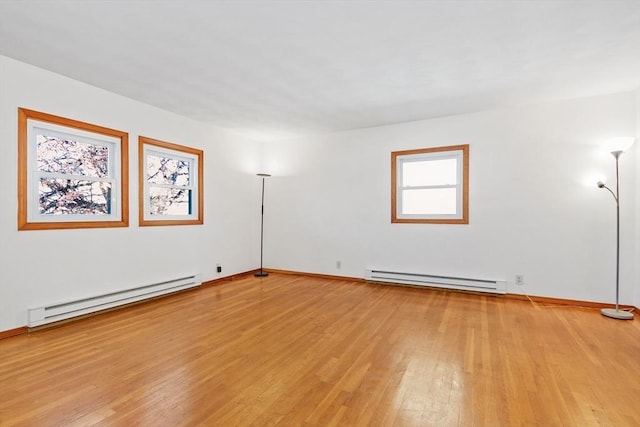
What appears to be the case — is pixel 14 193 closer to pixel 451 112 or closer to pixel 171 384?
pixel 171 384

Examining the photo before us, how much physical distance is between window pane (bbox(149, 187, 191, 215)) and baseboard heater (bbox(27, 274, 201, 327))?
39.9 inches

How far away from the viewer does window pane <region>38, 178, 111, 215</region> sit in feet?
10.6

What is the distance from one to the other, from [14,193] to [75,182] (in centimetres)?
59

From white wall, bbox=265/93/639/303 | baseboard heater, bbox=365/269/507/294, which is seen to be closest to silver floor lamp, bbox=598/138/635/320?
white wall, bbox=265/93/639/303

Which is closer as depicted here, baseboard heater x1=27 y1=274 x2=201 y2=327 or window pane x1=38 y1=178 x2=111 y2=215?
baseboard heater x1=27 y1=274 x2=201 y2=327

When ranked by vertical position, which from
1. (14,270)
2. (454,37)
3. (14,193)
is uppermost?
(454,37)

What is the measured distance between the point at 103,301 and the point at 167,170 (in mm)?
1956

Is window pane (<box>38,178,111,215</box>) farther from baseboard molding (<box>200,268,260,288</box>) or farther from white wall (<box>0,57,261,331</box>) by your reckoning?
baseboard molding (<box>200,268,260,288</box>)

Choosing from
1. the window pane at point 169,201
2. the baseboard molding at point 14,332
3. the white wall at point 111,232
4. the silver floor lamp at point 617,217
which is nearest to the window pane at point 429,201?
the silver floor lamp at point 617,217

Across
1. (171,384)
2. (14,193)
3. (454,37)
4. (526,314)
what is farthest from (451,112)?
(14,193)

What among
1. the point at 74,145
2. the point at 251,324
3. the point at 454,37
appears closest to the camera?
the point at 454,37

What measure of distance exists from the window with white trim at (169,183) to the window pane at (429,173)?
3.36 meters

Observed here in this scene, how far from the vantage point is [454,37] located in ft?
8.20

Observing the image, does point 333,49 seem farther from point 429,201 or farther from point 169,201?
point 169,201
